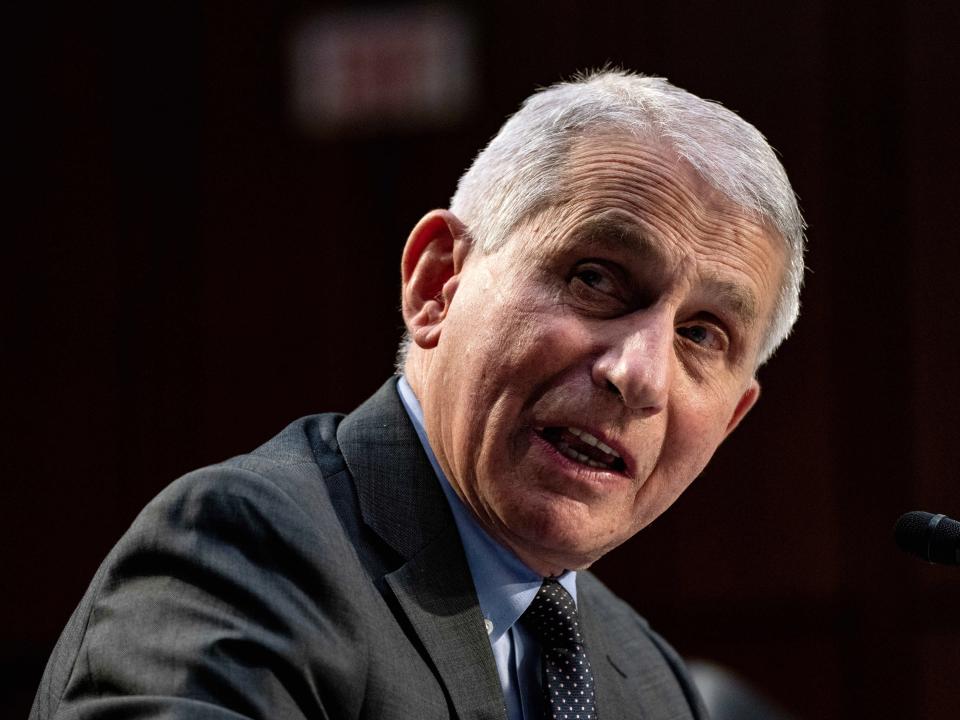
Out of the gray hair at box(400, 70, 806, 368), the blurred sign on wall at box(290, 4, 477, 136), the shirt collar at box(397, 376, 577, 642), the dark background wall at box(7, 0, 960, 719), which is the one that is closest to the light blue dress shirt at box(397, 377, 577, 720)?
the shirt collar at box(397, 376, 577, 642)

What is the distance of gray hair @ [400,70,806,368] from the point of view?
1.76 meters

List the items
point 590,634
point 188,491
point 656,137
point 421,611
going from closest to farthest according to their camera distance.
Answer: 1. point 188,491
2. point 421,611
3. point 656,137
4. point 590,634

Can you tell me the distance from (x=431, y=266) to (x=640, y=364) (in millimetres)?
420

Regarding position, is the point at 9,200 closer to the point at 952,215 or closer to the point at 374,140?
the point at 374,140

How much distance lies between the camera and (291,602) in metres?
1.37

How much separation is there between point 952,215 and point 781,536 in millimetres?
1340

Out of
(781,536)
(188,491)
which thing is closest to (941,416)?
(781,536)

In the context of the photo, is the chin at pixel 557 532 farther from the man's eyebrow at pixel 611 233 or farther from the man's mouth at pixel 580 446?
the man's eyebrow at pixel 611 233

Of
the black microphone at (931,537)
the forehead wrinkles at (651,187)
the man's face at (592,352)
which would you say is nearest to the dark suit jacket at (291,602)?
the man's face at (592,352)

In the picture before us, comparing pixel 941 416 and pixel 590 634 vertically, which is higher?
pixel 590 634

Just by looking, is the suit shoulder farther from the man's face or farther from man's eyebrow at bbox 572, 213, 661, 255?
man's eyebrow at bbox 572, 213, 661, 255

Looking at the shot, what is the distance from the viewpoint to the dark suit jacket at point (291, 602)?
1283mm

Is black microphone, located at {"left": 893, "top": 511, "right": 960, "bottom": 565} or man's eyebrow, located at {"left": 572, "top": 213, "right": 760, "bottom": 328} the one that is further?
man's eyebrow, located at {"left": 572, "top": 213, "right": 760, "bottom": 328}

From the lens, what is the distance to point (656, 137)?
5.80ft
